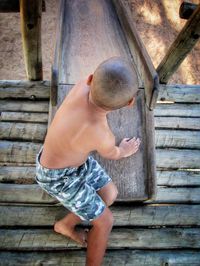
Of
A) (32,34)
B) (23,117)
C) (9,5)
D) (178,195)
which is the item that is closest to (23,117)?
(23,117)

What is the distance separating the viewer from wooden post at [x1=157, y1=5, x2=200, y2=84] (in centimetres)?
277

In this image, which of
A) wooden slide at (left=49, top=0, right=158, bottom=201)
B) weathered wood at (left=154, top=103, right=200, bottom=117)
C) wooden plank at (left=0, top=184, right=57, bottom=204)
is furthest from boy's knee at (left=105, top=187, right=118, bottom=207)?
weathered wood at (left=154, top=103, right=200, bottom=117)

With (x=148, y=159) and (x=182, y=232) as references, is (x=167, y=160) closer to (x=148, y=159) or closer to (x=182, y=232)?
(x=148, y=159)

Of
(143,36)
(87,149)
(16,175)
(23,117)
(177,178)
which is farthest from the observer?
(143,36)

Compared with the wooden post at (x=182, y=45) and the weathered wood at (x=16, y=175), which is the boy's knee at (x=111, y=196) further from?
the wooden post at (x=182, y=45)

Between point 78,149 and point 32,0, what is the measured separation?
117 cm

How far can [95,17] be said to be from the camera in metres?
3.41

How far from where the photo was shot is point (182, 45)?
119 inches

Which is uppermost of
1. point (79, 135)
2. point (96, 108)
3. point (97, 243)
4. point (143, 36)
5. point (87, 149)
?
point (96, 108)

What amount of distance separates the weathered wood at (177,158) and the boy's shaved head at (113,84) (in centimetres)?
133

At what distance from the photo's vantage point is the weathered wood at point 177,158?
2801mm

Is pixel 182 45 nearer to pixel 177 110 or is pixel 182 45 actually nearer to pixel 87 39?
pixel 177 110

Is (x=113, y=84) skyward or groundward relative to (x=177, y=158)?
skyward

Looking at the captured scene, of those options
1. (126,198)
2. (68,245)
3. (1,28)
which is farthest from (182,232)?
(1,28)
